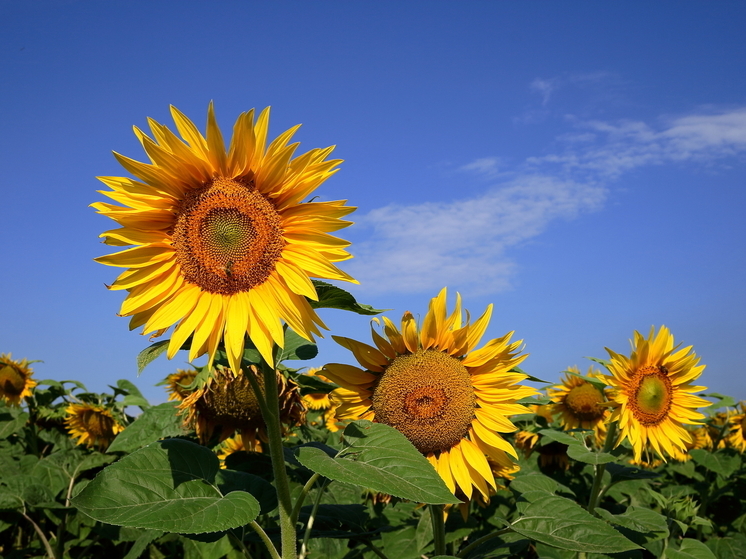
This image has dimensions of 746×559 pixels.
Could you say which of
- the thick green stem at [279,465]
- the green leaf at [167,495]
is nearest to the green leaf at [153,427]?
the green leaf at [167,495]

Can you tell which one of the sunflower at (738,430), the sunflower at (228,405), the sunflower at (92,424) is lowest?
the sunflower at (92,424)

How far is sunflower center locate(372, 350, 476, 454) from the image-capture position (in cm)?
287

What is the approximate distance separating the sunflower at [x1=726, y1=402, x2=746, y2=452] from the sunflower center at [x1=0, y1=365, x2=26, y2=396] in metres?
8.50

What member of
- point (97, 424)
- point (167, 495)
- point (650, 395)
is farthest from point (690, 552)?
point (97, 424)

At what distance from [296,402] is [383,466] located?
1534mm

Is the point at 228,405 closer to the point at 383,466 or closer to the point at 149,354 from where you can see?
the point at 149,354

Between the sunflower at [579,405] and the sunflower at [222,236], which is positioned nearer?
the sunflower at [222,236]

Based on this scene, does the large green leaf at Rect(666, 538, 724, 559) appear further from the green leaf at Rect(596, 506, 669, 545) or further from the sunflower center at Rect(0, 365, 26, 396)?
the sunflower center at Rect(0, 365, 26, 396)

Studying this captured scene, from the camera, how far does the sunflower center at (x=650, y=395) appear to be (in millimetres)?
4230

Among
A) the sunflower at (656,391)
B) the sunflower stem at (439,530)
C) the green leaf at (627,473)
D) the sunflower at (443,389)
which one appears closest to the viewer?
the sunflower stem at (439,530)

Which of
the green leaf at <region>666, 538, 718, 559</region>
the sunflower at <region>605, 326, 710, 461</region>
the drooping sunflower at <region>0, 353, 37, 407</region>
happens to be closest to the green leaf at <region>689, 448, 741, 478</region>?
the sunflower at <region>605, 326, 710, 461</region>

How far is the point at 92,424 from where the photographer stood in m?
5.66

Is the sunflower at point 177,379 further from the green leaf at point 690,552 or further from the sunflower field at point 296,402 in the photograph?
the green leaf at point 690,552

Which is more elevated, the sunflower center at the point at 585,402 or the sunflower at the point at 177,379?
the sunflower center at the point at 585,402
